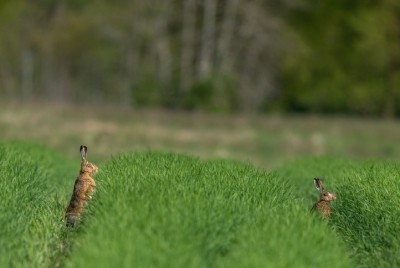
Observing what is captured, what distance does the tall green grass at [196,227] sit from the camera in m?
4.29

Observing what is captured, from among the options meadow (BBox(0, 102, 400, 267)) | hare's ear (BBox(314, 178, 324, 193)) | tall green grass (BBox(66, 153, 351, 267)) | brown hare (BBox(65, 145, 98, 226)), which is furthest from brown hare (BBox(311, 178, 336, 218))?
brown hare (BBox(65, 145, 98, 226))

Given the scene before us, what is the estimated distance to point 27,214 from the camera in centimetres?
589

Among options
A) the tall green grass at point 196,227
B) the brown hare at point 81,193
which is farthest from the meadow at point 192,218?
the brown hare at point 81,193

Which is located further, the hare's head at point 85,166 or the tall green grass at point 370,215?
the hare's head at point 85,166

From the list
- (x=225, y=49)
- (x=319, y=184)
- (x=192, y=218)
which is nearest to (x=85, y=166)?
(x=192, y=218)

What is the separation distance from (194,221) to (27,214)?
1.72m

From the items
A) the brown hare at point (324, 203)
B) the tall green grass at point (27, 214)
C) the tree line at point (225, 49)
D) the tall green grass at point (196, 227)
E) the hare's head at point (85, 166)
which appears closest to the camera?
the tall green grass at point (196, 227)

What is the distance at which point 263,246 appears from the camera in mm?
4625

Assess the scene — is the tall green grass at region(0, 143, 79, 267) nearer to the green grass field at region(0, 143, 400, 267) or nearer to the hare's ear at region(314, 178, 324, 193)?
the green grass field at region(0, 143, 400, 267)

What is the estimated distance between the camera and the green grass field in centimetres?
443

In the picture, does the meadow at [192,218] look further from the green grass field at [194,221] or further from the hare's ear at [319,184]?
the hare's ear at [319,184]

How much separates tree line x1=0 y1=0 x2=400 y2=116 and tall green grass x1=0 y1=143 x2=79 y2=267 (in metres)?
32.5

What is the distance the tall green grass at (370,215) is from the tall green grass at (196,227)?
41cm

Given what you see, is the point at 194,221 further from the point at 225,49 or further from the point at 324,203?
the point at 225,49
